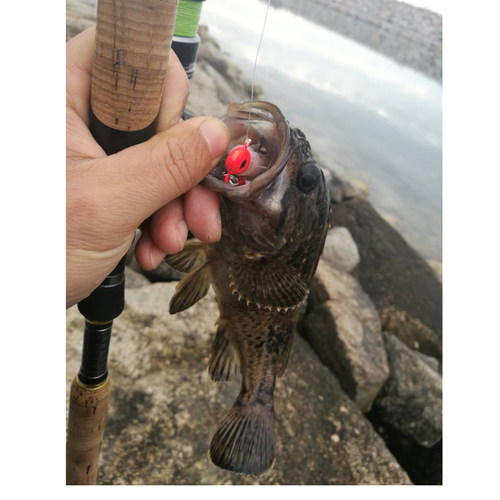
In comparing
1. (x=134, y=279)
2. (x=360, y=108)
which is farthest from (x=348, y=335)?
(x=360, y=108)

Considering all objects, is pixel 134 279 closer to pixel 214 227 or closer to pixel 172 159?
pixel 214 227

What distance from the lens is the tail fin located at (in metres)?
1.66

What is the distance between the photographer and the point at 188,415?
9.04 ft

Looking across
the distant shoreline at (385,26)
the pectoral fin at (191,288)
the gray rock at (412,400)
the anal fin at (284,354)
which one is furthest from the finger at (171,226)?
the distant shoreline at (385,26)

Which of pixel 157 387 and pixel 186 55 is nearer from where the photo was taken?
pixel 186 55

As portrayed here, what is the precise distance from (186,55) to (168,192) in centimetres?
66

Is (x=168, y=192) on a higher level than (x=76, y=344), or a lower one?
higher

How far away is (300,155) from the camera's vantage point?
144 centimetres

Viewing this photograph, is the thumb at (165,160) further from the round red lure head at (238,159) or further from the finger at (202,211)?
the finger at (202,211)

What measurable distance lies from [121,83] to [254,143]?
16.5 inches

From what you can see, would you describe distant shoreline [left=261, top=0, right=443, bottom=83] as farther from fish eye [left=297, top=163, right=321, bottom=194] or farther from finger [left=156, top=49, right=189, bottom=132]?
finger [left=156, top=49, right=189, bottom=132]

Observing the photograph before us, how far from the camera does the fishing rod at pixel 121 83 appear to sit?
1097 millimetres

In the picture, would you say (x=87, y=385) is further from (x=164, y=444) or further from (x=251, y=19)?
(x=251, y=19)
